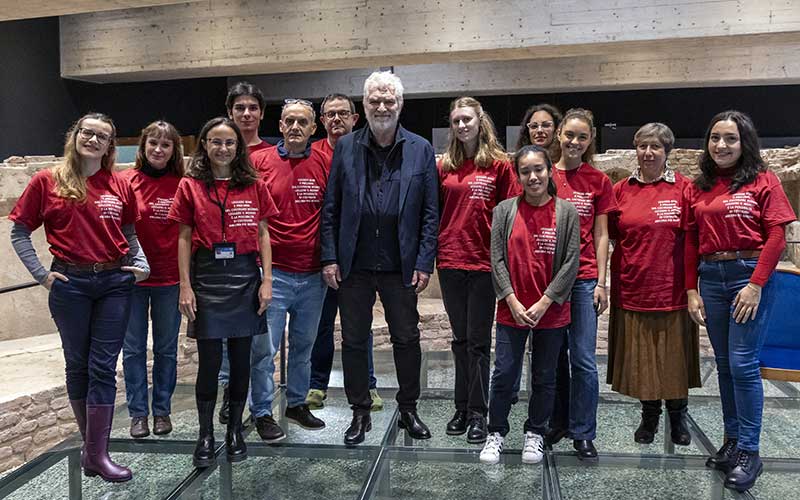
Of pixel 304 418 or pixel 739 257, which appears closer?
pixel 739 257

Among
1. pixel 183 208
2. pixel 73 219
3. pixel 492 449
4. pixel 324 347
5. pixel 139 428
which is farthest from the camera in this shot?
pixel 324 347

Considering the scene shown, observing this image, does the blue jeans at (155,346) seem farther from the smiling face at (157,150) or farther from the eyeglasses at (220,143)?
the eyeglasses at (220,143)

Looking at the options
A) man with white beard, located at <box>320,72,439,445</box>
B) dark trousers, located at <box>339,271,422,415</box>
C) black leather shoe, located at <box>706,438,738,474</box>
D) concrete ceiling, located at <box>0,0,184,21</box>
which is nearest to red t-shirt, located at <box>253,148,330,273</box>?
man with white beard, located at <box>320,72,439,445</box>

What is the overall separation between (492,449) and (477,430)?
0.17 metres

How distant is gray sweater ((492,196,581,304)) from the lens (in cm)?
246

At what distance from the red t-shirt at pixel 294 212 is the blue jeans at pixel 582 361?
115 centimetres

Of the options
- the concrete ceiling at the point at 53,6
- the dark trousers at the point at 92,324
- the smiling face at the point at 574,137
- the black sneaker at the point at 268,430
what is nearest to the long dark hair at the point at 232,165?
the dark trousers at the point at 92,324

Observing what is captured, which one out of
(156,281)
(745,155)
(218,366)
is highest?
(745,155)

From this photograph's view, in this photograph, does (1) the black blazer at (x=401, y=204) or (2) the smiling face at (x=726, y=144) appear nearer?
(2) the smiling face at (x=726, y=144)

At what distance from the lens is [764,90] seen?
1113cm

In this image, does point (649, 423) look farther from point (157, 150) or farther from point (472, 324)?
point (157, 150)

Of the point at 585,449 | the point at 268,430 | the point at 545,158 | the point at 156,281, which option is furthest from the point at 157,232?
the point at 585,449

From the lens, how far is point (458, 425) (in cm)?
285

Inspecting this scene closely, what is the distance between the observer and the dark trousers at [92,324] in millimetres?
2379
